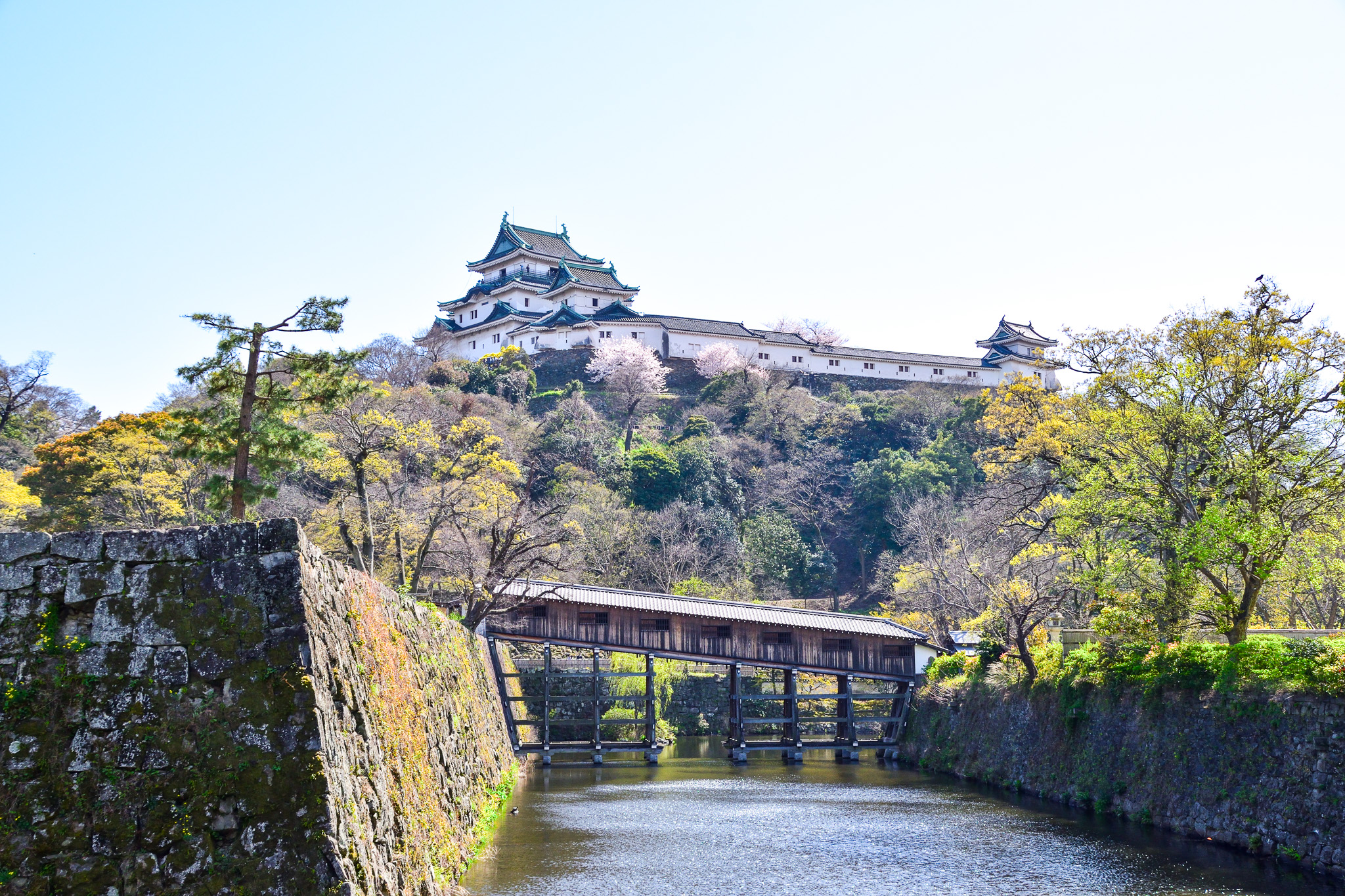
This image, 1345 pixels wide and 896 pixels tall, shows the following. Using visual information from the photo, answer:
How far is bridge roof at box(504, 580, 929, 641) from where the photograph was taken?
25922 millimetres

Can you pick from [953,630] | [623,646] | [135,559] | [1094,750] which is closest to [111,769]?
[135,559]

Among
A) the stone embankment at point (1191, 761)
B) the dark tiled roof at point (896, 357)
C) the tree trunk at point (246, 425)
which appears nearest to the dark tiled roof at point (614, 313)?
the dark tiled roof at point (896, 357)

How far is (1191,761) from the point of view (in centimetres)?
1526

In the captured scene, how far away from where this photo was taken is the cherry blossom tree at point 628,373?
172 ft

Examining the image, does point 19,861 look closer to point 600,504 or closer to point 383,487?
point 383,487

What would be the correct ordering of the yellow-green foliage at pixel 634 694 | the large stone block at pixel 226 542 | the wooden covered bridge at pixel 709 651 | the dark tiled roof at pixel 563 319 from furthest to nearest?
the dark tiled roof at pixel 563 319 < the yellow-green foliage at pixel 634 694 < the wooden covered bridge at pixel 709 651 < the large stone block at pixel 226 542

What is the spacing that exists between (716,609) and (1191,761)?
45.3 ft

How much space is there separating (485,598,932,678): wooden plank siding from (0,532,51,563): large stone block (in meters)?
18.1

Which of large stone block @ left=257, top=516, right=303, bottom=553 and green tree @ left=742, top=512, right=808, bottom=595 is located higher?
green tree @ left=742, top=512, right=808, bottom=595

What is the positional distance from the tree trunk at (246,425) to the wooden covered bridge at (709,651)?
376 inches

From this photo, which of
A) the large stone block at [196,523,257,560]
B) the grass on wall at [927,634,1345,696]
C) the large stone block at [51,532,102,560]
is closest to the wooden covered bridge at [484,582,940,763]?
the grass on wall at [927,634,1345,696]

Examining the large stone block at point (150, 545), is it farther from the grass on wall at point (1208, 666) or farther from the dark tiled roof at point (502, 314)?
the dark tiled roof at point (502, 314)

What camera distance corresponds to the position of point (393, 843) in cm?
823

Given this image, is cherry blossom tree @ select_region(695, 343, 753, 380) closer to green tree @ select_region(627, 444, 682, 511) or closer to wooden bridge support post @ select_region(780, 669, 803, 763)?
green tree @ select_region(627, 444, 682, 511)
